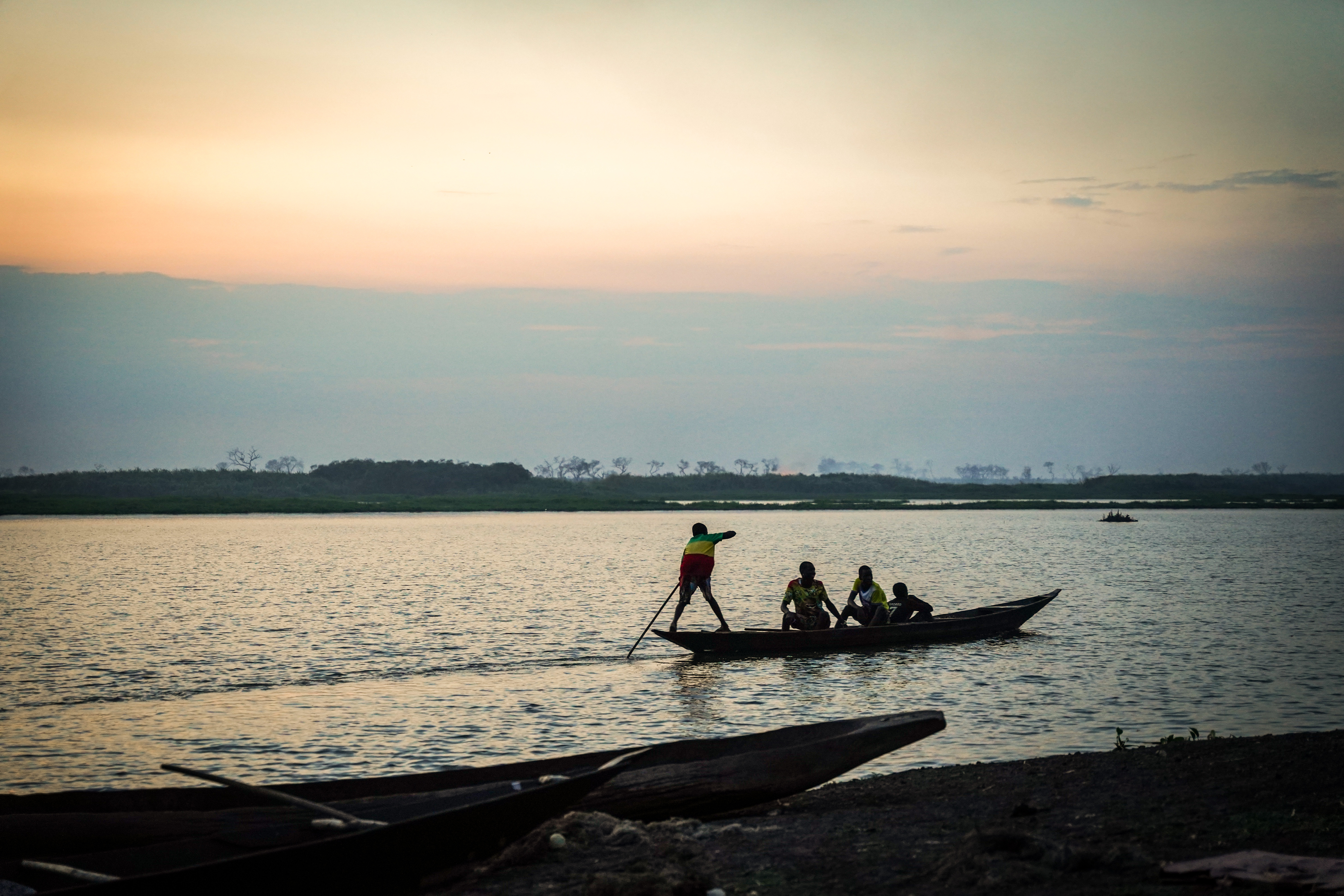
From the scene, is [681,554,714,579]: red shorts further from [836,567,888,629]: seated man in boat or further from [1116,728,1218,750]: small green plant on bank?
[1116,728,1218,750]: small green plant on bank

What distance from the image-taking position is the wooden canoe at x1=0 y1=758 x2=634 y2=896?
6.56 meters

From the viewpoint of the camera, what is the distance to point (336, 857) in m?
7.00

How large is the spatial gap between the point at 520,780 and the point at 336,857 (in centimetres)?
209

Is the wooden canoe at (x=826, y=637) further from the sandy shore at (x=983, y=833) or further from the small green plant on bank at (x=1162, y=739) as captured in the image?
the sandy shore at (x=983, y=833)

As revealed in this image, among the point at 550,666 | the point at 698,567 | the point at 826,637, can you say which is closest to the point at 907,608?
the point at 826,637

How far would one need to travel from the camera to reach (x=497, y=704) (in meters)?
16.0

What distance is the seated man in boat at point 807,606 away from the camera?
20484 mm

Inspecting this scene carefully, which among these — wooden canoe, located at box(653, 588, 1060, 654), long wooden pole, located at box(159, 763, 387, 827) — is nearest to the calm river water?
wooden canoe, located at box(653, 588, 1060, 654)

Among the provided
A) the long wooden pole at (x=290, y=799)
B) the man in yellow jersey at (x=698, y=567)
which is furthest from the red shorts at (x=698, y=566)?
the long wooden pole at (x=290, y=799)

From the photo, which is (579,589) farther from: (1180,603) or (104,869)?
(104,869)

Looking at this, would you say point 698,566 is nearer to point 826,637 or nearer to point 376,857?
point 826,637

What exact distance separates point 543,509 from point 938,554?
87710 mm

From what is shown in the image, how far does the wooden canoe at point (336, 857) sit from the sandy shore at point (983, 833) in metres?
0.41

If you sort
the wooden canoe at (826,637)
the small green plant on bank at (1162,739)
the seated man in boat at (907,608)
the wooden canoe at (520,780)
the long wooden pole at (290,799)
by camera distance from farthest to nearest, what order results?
the seated man in boat at (907,608) → the wooden canoe at (826,637) → the small green plant on bank at (1162,739) → the wooden canoe at (520,780) → the long wooden pole at (290,799)
